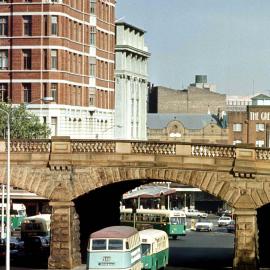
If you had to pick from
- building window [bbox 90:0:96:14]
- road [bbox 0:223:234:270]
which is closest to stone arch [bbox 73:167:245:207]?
road [bbox 0:223:234:270]

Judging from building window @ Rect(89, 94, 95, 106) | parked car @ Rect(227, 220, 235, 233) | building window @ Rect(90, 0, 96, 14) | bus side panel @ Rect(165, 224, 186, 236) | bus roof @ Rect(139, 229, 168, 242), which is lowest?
parked car @ Rect(227, 220, 235, 233)

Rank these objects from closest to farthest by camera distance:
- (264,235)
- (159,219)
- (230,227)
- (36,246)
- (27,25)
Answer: (264,235), (36,246), (27,25), (159,219), (230,227)

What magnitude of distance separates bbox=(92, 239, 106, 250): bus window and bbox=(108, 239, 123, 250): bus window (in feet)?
1.04

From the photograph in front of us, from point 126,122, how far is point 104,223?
7783 cm

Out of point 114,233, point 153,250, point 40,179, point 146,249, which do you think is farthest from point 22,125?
point 114,233

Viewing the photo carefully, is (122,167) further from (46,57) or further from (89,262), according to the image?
(46,57)

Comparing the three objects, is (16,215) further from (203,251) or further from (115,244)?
(115,244)

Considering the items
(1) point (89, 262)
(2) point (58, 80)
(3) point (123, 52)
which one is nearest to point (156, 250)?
(1) point (89, 262)

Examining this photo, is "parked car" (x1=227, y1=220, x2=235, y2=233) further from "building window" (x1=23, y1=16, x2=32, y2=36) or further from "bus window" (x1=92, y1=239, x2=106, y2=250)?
"bus window" (x1=92, y1=239, x2=106, y2=250)

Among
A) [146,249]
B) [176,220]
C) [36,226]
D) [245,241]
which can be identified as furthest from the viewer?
[176,220]

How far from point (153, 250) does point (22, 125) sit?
37349mm

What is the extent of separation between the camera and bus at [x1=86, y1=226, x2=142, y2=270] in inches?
2857

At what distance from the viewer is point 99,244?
73.6m

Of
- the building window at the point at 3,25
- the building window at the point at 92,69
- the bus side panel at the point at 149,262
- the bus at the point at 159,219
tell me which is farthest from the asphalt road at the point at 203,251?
the building window at the point at 3,25
